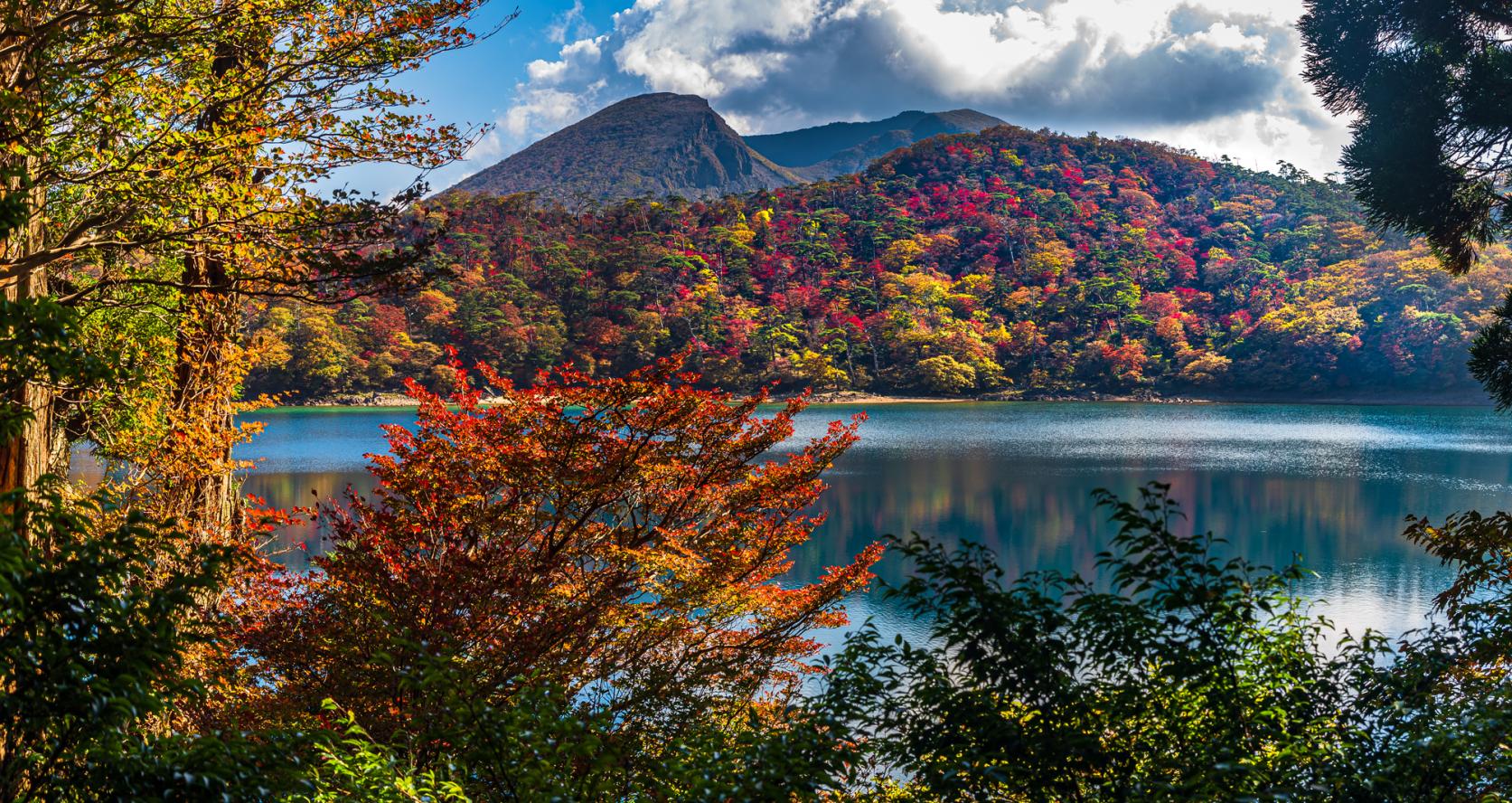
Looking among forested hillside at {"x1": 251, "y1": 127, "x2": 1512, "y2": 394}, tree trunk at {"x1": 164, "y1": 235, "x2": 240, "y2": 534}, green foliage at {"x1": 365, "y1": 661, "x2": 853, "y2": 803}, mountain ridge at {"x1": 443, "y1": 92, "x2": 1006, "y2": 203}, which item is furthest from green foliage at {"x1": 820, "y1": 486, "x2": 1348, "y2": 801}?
mountain ridge at {"x1": 443, "y1": 92, "x2": 1006, "y2": 203}

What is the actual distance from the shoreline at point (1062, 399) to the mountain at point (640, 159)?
6086 cm

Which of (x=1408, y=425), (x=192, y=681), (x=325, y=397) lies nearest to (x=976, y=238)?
(x=1408, y=425)

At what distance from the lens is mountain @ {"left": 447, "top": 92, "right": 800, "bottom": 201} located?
113 metres

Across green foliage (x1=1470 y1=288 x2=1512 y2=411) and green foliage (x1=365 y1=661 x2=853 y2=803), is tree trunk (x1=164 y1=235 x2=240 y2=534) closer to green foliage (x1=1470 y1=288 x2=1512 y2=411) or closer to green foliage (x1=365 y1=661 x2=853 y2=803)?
green foliage (x1=365 y1=661 x2=853 y2=803)

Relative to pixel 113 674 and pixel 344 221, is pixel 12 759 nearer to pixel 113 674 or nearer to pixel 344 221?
pixel 113 674

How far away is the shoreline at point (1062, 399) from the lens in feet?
146

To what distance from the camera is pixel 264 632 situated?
5891 mm

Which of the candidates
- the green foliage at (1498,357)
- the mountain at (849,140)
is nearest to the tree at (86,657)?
the green foliage at (1498,357)

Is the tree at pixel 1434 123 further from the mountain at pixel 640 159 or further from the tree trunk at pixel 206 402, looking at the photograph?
the mountain at pixel 640 159

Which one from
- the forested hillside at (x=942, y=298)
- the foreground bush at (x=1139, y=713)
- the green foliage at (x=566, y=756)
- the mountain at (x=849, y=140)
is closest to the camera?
the green foliage at (x=566, y=756)

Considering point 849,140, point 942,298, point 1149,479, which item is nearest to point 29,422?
point 1149,479

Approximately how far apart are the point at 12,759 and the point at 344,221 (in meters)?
3.35

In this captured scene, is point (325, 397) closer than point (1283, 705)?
No

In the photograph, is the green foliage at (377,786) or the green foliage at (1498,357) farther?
the green foliage at (1498,357)
